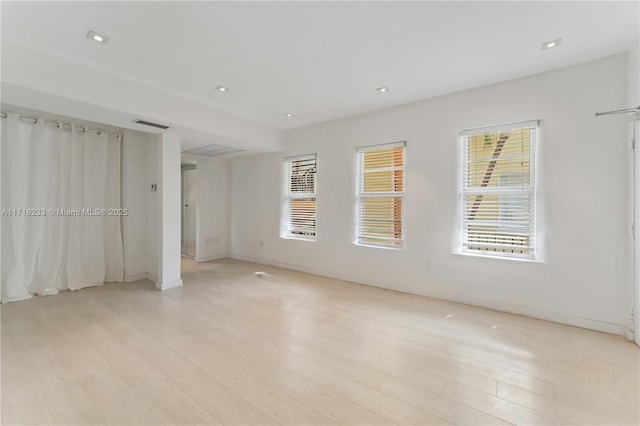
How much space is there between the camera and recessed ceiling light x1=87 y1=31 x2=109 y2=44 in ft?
7.88

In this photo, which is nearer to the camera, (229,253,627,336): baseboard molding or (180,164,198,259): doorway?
(229,253,627,336): baseboard molding

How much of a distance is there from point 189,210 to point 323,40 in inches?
Answer: 229

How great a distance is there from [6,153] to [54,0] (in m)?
2.80

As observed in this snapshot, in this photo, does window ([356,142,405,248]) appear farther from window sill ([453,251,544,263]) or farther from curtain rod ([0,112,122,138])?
curtain rod ([0,112,122,138])

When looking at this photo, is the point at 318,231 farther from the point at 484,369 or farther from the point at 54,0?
the point at 54,0

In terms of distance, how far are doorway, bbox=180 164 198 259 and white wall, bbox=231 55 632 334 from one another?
3429 millimetres

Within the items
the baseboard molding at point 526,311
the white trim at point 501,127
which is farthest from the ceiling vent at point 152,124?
the white trim at point 501,127

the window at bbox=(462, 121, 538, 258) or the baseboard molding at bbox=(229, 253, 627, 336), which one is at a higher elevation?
the window at bbox=(462, 121, 538, 258)

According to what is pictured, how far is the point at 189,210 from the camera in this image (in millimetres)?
7047

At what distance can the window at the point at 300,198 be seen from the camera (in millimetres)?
5340

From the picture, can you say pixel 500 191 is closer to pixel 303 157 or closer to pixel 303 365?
pixel 303 365

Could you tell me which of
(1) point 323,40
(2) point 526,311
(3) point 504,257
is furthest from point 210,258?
(2) point 526,311

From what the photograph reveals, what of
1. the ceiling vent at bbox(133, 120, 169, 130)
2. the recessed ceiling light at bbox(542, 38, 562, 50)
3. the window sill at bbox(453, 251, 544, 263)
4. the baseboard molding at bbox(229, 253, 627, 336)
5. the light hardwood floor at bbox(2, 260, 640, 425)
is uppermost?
the recessed ceiling light at bbox(542, 38, 562, 50)

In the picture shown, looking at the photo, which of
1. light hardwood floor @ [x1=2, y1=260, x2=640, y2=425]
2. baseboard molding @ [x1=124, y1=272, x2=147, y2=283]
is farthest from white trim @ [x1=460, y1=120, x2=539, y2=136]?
baseboard molding @ [x1=124, y1=272, x2=147, y2=283]
